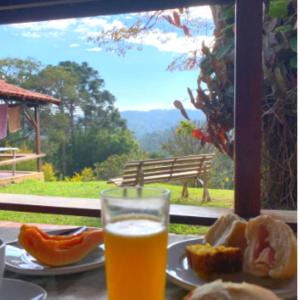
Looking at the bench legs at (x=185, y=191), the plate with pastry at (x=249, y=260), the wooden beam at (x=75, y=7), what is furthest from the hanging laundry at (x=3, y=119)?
the plate with pastry at (x=249, y=260)

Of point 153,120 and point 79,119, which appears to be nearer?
point 153,120

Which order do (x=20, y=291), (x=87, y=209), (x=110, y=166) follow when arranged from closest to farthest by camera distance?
(x=20, y=291)
(x=87, y=209)
(x=110, y=166)

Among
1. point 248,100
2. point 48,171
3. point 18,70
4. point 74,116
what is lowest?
point 48,171

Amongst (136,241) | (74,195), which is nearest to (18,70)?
(74,195)

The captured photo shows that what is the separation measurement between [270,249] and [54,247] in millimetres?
404

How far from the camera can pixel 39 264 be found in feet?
2.48

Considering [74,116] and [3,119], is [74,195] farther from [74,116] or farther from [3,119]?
[74,116]

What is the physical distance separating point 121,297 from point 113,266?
0.04 metres

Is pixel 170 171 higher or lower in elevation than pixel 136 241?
lower

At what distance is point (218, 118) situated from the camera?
8.46ft

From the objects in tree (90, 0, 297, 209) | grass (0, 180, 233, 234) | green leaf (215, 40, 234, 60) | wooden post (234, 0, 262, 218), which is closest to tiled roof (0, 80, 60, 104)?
grass (0, 180, 233, 234)

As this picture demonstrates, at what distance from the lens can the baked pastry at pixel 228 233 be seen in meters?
0.74

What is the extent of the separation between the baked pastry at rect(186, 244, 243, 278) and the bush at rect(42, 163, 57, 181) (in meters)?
7.33

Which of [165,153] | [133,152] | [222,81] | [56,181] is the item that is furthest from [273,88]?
[56,181]
